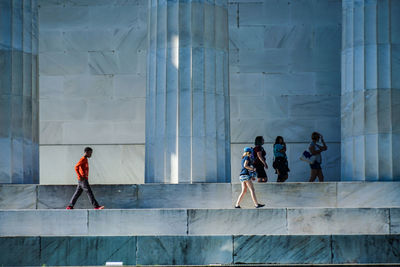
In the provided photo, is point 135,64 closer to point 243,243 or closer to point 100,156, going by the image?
point 100,156

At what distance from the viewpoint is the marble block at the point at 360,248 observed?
18.5m

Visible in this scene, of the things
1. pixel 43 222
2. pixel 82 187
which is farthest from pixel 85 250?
pixel 82 187

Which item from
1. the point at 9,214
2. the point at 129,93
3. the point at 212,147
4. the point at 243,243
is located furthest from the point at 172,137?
the point at 129,93

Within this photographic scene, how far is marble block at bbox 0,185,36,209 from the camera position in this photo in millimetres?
24797

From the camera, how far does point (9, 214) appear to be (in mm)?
22938

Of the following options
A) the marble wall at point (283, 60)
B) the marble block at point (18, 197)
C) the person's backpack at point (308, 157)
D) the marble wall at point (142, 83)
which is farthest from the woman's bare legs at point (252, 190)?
the marble wall at point (283, 60)

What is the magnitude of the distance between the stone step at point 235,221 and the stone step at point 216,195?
1868mm

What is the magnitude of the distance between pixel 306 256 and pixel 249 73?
1621cm

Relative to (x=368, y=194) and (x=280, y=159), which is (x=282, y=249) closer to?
(x=368, y=194)

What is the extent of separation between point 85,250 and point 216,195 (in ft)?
21.2

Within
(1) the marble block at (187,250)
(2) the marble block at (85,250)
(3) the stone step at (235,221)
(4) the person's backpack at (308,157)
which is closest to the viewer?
(1) the marble block at (187,250)

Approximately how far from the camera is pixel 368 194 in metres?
24.6

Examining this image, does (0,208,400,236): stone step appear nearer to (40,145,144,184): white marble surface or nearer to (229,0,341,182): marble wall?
(40,145,144,184): white marble surface

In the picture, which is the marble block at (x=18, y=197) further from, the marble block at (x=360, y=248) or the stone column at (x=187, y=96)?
the marble block at (x=360, y=248)
